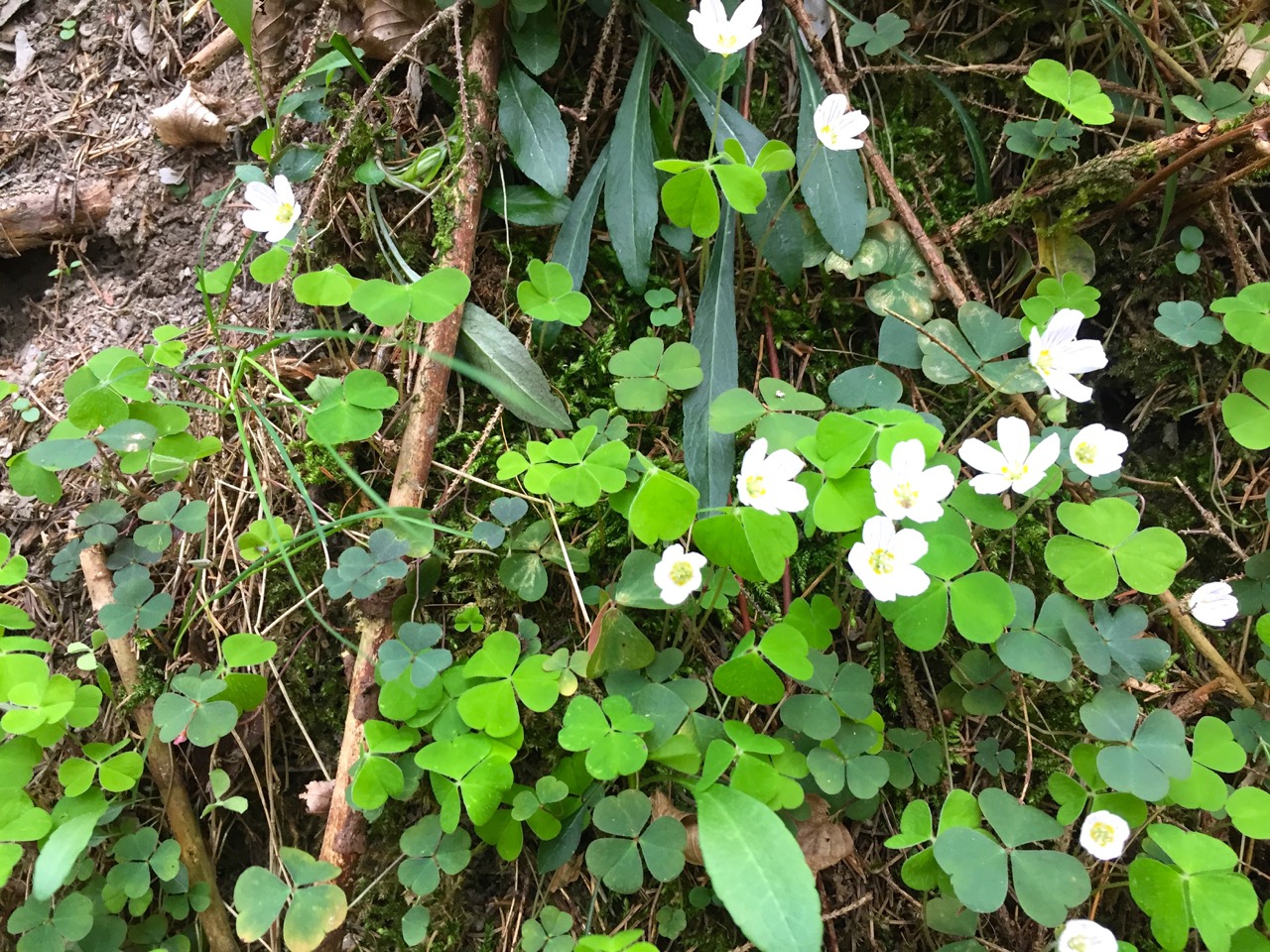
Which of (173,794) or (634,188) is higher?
(634,188)

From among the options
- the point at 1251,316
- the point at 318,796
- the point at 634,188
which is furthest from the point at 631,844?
the point at 1251,316

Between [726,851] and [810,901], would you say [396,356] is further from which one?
[810,901]

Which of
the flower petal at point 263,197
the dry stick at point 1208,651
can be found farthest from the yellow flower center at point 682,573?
the flower petal at point 263,197

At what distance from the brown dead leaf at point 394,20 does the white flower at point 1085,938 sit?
2.43 m

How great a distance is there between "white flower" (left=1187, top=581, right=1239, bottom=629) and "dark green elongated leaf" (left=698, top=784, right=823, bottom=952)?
0.99 metres

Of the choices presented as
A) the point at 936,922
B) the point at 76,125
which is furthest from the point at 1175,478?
the point at 76,125

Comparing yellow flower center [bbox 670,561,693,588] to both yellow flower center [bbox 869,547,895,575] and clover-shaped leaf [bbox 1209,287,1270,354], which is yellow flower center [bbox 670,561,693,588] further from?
clover-shaped leaf [bbox 1209,287,1270,354]

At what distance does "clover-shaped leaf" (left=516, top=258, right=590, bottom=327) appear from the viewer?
5.45 ft

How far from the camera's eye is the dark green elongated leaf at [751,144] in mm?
1763

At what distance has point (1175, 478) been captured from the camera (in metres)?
1.74

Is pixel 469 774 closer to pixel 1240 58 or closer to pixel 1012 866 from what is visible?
pixel 1012 866

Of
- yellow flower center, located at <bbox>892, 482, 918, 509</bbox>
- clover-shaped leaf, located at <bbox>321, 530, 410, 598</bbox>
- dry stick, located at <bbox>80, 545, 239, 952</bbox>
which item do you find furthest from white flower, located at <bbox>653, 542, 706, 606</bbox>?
dry stick, located at <bbox>80, 545, 239, 952</bbox>

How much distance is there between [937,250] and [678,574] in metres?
1.06

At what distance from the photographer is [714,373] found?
172 centimetres
